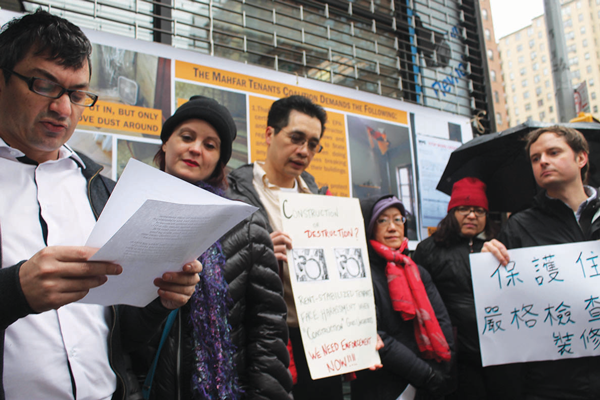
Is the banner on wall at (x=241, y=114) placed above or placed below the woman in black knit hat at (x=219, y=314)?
above

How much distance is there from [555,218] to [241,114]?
2110 mm

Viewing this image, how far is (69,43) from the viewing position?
4.01 feet

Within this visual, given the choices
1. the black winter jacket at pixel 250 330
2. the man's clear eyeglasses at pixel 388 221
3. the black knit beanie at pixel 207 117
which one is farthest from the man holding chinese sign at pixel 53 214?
the man's clear eyeglasses at pixel 388 221

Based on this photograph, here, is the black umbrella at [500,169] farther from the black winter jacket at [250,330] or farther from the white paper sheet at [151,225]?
the white paper sheet at [151,225]

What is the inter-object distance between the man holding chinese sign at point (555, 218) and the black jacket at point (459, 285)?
1.29 feet

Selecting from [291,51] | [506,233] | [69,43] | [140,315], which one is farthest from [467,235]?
[69,43]

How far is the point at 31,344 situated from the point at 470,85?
4.85 m

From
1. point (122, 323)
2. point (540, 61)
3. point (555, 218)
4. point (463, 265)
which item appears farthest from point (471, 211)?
point (540, 61)

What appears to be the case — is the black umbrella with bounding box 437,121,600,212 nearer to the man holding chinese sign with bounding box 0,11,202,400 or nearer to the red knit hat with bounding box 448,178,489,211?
the red knit hat with bounding box 448,178,489,211

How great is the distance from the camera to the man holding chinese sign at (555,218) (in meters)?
2.08

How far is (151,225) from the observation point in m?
0.81

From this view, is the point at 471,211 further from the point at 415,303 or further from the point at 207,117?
the point at 207,117

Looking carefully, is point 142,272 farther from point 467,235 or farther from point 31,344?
point 467,235

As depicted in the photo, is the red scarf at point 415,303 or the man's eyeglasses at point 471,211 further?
the man's eyeglasses at point 471,211
